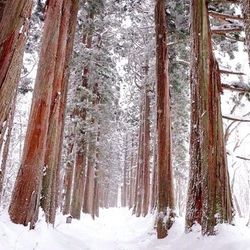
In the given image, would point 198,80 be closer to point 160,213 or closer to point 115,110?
point 160,213

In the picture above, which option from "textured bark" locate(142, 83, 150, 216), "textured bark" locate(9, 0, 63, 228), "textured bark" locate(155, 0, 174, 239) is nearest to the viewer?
"textured bark" locate(9, 0, 63, 228)

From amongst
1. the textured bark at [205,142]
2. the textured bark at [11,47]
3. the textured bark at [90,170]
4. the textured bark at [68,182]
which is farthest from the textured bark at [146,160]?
the textured bark at [11,47]

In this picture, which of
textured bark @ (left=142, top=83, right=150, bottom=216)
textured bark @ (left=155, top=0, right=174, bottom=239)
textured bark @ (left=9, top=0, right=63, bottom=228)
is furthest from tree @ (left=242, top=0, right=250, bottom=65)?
textured bark @ (left=142, top=83, right=150, bottom=216)

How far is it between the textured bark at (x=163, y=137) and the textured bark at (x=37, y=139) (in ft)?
11.8

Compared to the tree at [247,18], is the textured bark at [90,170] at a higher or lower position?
higher

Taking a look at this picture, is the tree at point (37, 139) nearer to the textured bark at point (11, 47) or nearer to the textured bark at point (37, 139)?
the textured bark at point (37, 139)

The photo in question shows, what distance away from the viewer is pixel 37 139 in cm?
812

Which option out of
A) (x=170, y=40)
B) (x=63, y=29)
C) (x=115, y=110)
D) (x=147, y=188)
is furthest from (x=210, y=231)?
(x=115, y=110)

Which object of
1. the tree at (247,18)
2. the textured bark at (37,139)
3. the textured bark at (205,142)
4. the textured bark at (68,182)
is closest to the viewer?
the tree at (247,18)

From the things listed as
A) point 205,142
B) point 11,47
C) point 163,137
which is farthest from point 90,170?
point 11,47

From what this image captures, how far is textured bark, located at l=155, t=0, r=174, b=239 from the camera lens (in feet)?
33.9

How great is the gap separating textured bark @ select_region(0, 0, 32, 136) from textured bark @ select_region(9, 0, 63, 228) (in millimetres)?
3352

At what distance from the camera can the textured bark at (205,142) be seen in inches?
288

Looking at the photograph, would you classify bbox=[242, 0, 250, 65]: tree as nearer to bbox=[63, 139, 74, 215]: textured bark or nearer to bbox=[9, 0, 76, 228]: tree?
bbox=[9, 0, 76, 228]: tree
